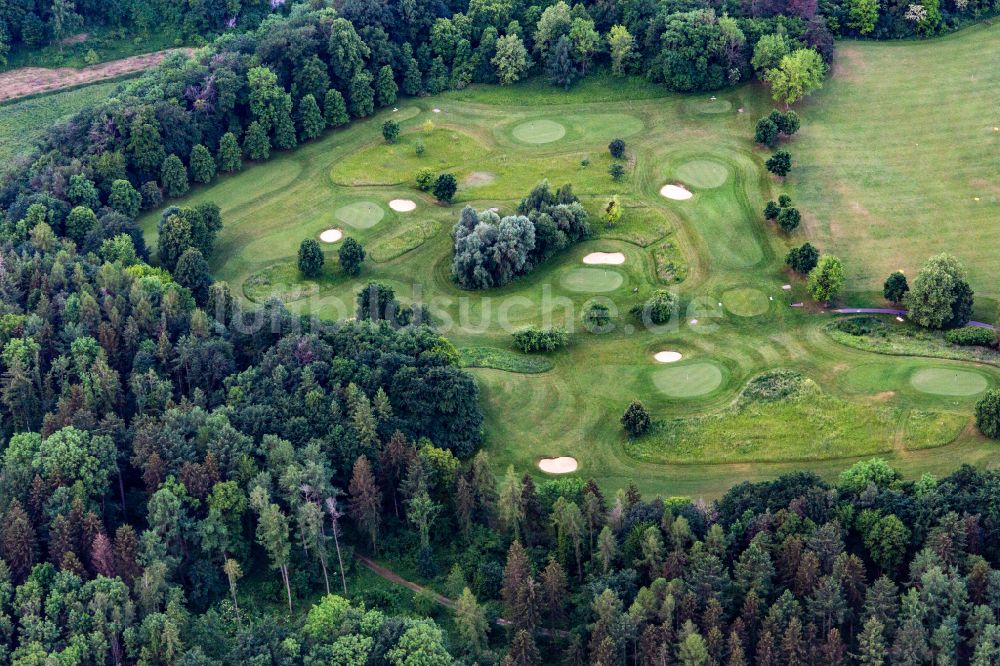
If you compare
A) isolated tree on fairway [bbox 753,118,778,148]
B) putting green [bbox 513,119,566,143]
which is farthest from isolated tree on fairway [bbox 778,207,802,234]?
putting green [bbox 513,119,566,143]

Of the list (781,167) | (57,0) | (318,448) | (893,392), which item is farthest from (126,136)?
(893,392)

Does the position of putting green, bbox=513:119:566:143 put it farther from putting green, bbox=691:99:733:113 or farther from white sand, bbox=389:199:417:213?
white sand, bbox=389:199:417:213

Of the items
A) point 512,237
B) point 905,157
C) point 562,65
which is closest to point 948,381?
point 905,157

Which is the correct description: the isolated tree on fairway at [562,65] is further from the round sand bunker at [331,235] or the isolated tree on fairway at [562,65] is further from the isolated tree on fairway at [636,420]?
the isolated tree on fairway at [636,420]

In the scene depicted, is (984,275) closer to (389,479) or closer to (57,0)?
(389,479)

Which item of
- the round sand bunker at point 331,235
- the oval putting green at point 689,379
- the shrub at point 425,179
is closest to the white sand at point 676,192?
the shrub at point 425,179

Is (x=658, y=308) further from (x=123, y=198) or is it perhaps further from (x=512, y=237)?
(x=123, y=198)
